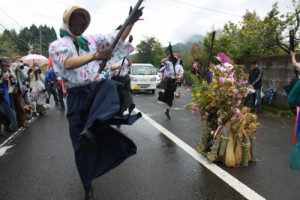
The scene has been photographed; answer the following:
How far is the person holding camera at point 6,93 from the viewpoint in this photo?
7.20 m

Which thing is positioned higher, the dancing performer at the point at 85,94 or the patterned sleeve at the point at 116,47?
the patterned sleeve at the point at 116,47

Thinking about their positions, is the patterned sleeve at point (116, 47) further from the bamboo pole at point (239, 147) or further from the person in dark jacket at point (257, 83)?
the person in dark jacket at point (257, 83)

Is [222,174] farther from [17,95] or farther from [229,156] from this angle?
[17,95]

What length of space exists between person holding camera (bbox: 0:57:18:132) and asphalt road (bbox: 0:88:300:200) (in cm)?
60

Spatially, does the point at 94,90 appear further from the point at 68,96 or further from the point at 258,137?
the point at 258,137

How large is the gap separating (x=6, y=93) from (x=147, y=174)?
176 inches

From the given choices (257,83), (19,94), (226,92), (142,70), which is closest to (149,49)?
(142,70)

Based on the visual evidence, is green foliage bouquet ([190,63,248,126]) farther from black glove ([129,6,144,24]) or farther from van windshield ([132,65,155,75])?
van windshield ([132,65,155,75])

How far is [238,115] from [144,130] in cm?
325

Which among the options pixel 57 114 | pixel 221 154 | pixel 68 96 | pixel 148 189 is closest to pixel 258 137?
pixel 221 154

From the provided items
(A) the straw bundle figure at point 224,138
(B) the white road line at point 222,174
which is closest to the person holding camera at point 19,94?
(B) the white road line at point 222,174

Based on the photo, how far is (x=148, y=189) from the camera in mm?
3889

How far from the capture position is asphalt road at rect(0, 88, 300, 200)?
378 centimetres

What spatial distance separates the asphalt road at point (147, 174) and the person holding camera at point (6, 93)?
0.60 meters
